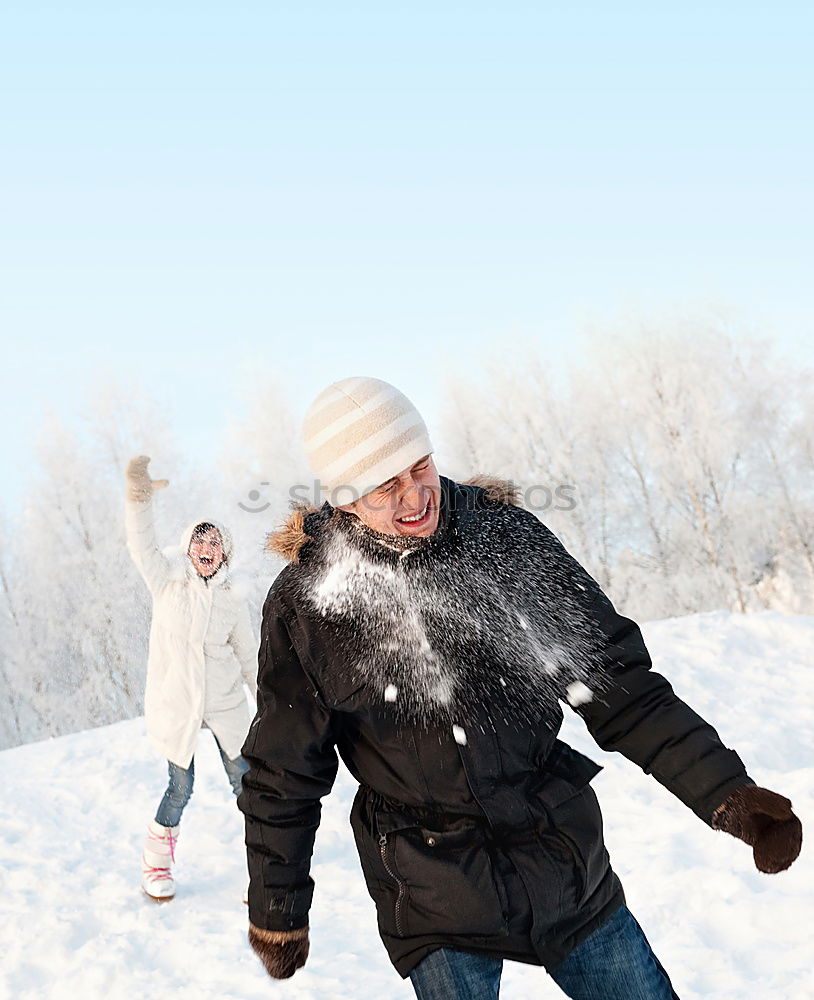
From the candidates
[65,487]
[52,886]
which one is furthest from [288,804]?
[65,487]

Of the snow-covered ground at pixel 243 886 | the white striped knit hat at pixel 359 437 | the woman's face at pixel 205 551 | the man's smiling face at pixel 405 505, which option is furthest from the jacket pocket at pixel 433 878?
the woman's face at pixel 205 551

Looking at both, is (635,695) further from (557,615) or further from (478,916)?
(478,916)

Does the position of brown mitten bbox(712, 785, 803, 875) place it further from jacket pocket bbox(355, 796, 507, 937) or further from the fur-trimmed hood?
the fur-trimmed hood

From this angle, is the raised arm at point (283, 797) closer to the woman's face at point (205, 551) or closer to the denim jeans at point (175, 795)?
the denim jeans at point (175, 795)

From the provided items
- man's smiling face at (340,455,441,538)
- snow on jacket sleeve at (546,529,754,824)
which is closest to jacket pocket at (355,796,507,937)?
snow on jacket sleeve at (546,529,754,824)

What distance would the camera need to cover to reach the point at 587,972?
1960 mm

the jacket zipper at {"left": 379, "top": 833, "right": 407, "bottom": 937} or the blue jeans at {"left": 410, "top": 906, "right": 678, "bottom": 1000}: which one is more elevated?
the jacket zipper at {"left": 379, "top": 833, "right": 407, "bottom": 937}

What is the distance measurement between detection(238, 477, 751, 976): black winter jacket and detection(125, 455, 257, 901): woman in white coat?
125 inches

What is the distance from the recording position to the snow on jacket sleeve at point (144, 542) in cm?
520

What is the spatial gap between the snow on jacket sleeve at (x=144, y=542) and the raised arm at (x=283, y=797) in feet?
10.8

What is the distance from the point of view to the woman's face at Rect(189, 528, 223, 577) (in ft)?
17.2

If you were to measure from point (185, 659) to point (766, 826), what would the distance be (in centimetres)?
388

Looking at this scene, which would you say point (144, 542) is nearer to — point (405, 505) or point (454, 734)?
point (405, 505)

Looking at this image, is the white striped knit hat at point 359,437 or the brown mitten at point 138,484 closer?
the white striped knit hat at point 359,437
